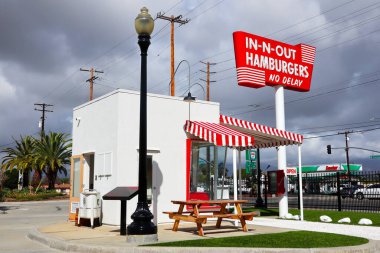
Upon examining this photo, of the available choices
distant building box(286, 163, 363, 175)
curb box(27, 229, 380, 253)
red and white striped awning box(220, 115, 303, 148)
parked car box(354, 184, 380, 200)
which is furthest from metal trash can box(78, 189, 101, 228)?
distant building box(286, 163, 363, 175)

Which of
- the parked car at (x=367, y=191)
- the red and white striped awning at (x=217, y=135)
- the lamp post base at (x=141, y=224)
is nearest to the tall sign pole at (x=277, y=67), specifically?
the red and white striped awning at (x=217, y=135)

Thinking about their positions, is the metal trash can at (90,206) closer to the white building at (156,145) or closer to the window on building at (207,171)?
the white building at (156,145)

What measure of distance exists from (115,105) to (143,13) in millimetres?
4031

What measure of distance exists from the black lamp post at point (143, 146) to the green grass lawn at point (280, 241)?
2.20ft

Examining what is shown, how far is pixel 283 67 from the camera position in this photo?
17609 mm

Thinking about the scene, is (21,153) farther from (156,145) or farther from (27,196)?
(156,145)

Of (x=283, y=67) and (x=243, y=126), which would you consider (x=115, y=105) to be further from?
(x=283, y=67)

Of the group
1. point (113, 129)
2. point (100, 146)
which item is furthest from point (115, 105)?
point (100, 146)

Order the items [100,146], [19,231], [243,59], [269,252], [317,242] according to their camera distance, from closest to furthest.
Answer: [269,252] → [317,242] → [19,231] → [100,146] → [243,59]

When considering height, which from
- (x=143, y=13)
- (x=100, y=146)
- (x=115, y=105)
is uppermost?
(x=143, y=13)

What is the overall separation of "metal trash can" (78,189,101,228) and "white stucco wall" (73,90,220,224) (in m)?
0.41

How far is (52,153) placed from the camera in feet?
142

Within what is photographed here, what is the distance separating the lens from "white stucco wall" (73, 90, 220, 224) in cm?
1273

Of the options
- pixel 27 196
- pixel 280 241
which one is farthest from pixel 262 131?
pixel 27 196
